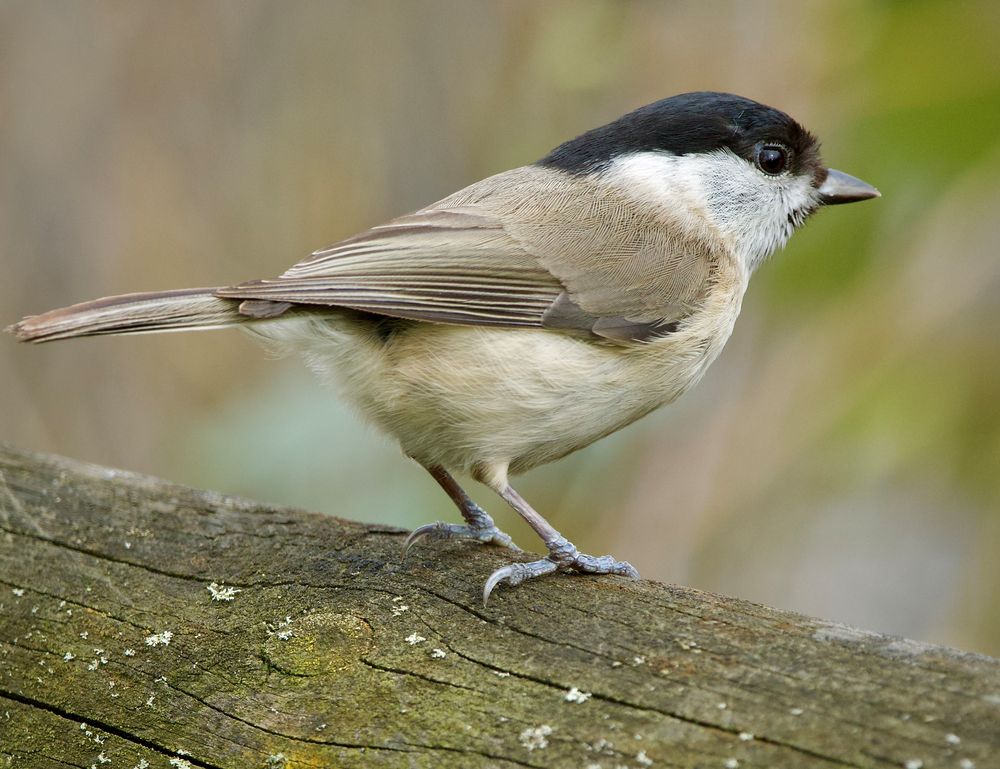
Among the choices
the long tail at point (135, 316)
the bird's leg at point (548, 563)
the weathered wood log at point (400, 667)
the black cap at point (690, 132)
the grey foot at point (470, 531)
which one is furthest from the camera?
the black cap at point (690, 132)

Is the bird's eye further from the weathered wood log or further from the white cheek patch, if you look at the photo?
the weathered wood log

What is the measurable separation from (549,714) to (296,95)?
3892mm

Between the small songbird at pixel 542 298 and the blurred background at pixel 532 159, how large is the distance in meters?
0.28

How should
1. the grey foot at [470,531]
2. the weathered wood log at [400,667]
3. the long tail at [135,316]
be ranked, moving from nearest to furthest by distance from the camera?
1. the weathered wood log at [400,667]
2. the long tail at [135,316]
3. the grey foot at [470,531]

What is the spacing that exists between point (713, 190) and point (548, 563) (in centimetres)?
139

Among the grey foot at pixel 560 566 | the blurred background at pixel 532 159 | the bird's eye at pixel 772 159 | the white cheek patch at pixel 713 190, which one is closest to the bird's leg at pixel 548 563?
the grey foot at pixel 560 566

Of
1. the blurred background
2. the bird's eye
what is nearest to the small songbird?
the bird's eye

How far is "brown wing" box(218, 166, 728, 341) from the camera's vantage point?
270 cm

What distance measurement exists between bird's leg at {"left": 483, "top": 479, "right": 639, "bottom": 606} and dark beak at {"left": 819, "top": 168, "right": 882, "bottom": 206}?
134 cm

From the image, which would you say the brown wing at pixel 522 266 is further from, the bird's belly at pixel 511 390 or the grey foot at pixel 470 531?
the grey foot at pixel 470 531

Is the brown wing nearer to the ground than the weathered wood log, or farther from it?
farther from it

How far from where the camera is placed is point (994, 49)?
9.89 feet

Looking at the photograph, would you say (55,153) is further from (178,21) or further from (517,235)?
(517,235)

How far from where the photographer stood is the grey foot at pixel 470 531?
103 inches
